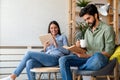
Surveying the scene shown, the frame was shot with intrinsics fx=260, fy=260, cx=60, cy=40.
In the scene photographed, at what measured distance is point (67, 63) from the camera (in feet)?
8.77

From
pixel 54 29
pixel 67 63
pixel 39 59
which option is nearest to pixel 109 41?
pixel 67 63

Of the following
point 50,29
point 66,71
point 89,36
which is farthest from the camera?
point 50,29

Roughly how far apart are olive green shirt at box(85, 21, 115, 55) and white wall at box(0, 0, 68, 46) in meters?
1.50

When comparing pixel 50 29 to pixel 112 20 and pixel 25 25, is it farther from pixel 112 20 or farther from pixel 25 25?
pixel 112 20

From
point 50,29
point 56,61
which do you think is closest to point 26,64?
point 56,61

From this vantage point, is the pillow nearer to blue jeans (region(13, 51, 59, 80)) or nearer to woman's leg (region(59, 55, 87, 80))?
woman's leg (region(59, 55, 87, 80))

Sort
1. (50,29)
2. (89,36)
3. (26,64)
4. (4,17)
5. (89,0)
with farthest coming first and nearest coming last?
(89,0) → (4,17) → (50,29) → (26,64) → (89,36)

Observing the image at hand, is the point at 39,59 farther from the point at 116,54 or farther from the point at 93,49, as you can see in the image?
the point at 116,54

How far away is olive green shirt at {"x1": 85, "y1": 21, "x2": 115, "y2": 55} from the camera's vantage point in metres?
2.66

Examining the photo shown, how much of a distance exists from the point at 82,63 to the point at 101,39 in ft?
1.06

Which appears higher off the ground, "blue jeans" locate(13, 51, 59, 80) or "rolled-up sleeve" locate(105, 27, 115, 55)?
"rolled-up sleeve" locate(105, 27, 115, 55)

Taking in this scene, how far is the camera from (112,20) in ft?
14.5

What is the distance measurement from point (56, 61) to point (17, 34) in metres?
1.11

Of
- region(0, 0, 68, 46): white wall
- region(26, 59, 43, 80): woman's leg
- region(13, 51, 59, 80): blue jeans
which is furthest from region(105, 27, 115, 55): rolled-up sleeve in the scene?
region(0, 0, 68, 46): white wall
